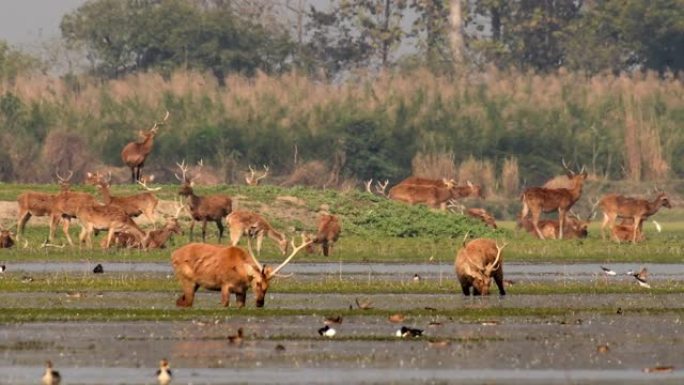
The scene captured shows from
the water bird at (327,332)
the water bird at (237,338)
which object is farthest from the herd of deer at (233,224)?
the water bird at (237,338)

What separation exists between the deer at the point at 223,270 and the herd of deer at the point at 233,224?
13 millimetres

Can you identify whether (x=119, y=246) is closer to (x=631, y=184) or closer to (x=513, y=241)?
(x=513, y=241)

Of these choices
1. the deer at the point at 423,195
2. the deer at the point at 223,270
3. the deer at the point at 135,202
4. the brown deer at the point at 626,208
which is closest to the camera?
the deer at the point at 223,270

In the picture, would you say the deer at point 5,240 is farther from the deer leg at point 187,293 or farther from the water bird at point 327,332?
the water bird at point 327,332

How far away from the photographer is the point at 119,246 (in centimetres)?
4388

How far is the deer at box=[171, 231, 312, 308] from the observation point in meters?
27.2

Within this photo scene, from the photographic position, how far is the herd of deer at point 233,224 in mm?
27344

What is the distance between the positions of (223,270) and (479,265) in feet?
15.9

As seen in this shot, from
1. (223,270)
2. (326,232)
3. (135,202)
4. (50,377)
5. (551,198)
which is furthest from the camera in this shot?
(551,198)

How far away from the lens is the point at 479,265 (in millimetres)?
30438

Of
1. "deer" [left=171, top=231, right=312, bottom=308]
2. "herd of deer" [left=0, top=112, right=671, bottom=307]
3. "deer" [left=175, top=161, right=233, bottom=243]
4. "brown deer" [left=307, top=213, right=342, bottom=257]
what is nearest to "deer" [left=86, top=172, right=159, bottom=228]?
"herd of deer" [left=0, top=112, right=671, bottom=307]

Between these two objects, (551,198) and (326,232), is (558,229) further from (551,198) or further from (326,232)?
(326,232)

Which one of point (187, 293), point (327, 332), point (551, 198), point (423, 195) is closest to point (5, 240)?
point (423, 195)

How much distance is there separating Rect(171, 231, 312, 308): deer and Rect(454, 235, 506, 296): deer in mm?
4140
